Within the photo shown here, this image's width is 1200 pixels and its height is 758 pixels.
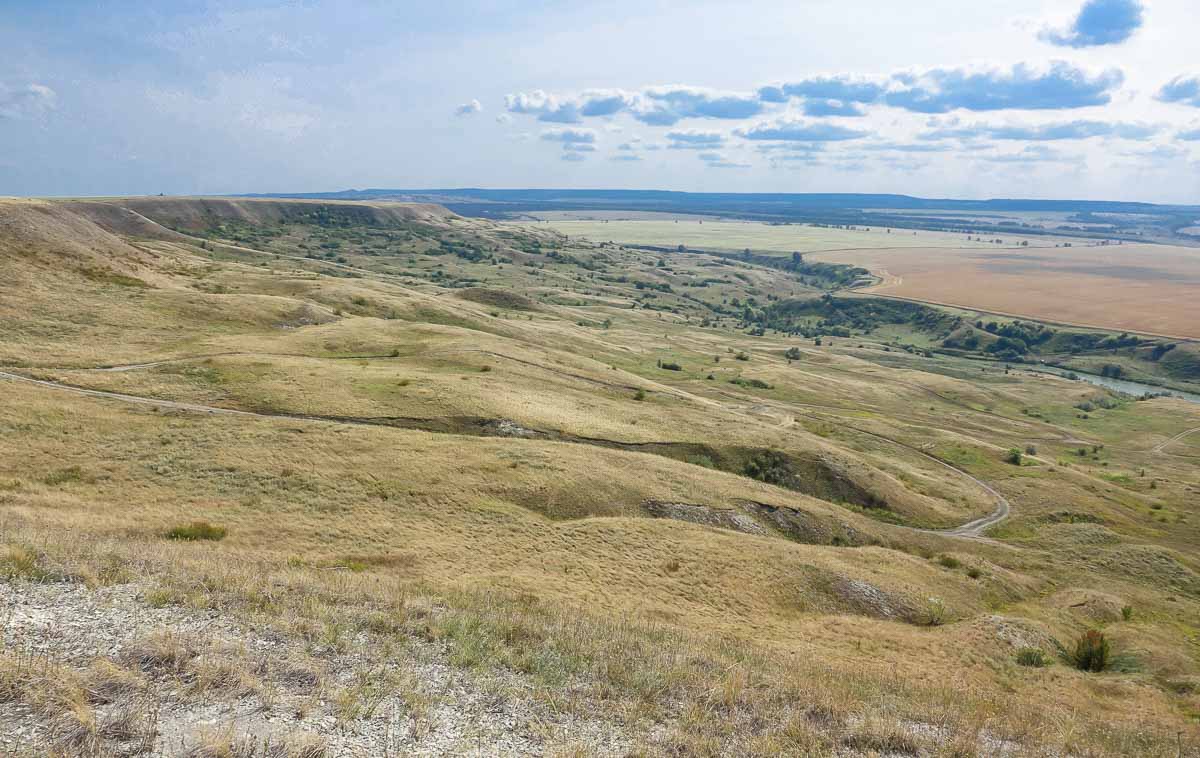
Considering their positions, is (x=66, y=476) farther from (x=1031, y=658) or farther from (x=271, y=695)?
(x=1031, y=658)

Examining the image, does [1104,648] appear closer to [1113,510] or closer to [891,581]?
[891,581]

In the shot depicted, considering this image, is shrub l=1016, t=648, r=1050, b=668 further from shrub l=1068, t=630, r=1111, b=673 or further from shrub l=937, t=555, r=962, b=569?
shrub l=937, t=555, r=962, b=569

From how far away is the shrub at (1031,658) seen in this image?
35062mm

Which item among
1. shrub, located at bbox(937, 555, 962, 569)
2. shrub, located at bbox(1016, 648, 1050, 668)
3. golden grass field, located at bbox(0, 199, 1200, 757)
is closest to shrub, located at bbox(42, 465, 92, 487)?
golden grass field, located at bbox(0, 199, 1200, 757)

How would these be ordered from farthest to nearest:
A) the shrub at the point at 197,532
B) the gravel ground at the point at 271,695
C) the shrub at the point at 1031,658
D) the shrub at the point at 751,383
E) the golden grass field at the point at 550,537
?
the shrub at the point at 751,383 → the shrub at the point at 1031,658 → the shrub at the point at 197,532 → the golden grass field at the point at 550,537 → the gravel ground at the point at 271,695

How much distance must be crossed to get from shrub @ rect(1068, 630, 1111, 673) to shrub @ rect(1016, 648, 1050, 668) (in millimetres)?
2471

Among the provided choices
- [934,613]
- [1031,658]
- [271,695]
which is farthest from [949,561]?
[271,695]

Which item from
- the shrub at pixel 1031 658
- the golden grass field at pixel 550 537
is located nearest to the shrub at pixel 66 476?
the golden grass field at pixel 550 537

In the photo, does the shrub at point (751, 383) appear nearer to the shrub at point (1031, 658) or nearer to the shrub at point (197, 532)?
the shrub at point (1031, 658)

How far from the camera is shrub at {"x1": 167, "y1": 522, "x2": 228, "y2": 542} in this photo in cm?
3025

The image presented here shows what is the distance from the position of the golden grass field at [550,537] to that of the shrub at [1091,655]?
1.45 metres

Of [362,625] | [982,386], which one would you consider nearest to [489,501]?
[362,625]

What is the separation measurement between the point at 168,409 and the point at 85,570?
109 feet

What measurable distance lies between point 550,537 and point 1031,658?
2871 centimetres
